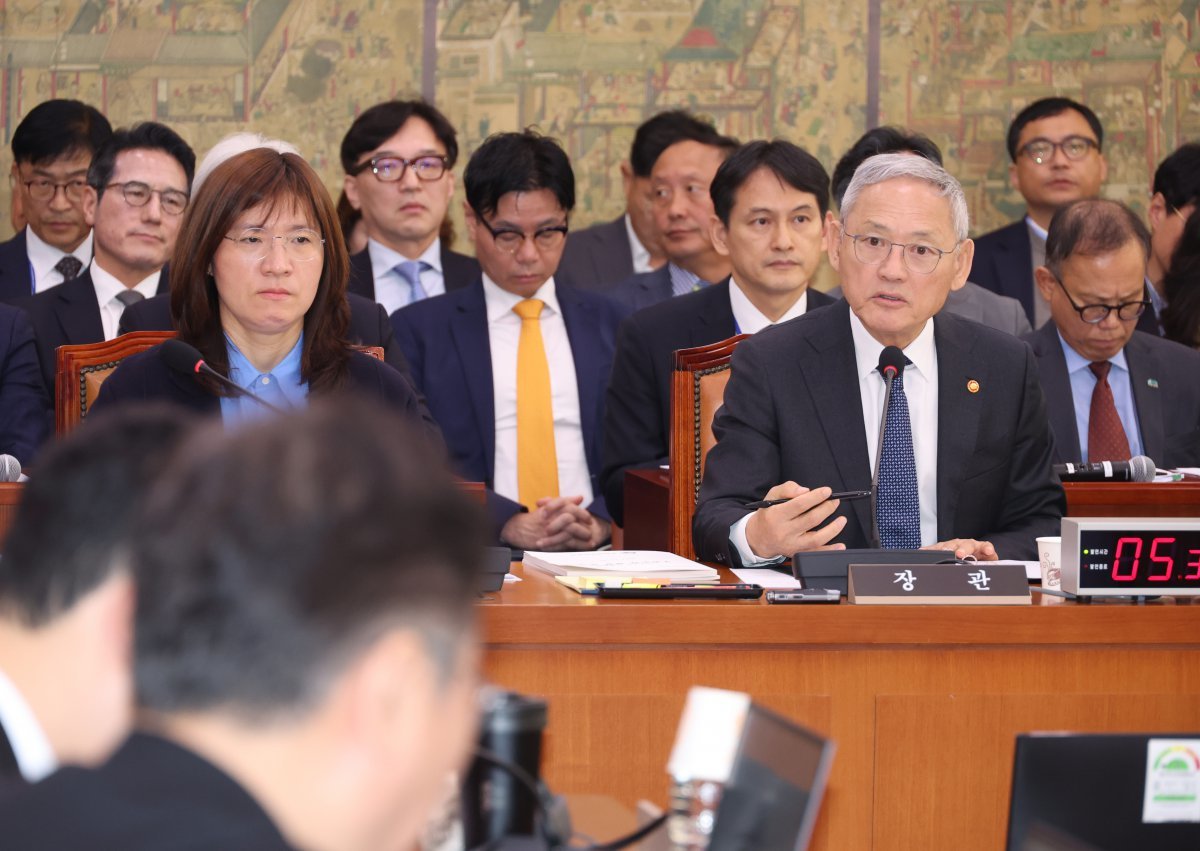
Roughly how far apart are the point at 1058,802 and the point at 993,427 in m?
1.87

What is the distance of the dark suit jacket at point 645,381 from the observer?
450 cm

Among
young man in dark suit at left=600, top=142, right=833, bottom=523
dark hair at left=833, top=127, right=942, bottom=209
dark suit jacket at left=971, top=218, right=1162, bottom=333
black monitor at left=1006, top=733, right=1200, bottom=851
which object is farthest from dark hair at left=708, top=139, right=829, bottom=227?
black monitor at left=1006, top=733, right=1200, bottom=851

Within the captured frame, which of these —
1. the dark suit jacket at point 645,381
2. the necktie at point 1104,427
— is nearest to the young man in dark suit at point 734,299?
the dark suit jacket at point 645,381

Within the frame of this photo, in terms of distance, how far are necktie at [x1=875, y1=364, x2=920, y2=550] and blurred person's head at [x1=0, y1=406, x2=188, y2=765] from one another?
2.26 meters

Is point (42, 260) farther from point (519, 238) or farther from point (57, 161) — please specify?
point (519, 238)

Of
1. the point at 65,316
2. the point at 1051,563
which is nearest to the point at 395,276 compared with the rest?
the point at 65,316

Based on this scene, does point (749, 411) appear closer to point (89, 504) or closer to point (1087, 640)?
point (1087, 640)

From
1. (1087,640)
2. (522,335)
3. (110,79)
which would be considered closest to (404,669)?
(1087,640)

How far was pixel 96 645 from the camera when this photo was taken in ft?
4.07

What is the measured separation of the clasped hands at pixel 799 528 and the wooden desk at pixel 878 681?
0.42 metres

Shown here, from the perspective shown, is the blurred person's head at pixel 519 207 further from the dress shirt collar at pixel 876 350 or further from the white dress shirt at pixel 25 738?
the white dress shirt at pixel 25 738

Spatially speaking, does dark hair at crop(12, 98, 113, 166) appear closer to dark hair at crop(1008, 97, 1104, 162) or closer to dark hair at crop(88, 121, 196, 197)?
dark hair at crop(88, 121, 196, 197)

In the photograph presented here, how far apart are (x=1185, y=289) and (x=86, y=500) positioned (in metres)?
4.92

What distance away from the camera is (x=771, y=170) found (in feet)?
15.2
